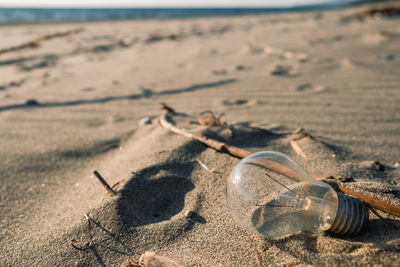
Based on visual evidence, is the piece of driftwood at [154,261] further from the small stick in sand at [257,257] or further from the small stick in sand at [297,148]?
the small stick in sand at [297,148]

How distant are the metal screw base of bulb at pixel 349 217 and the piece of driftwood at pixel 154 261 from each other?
1.81 ft

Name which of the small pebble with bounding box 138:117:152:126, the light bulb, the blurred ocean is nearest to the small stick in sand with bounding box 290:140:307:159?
the light bulb

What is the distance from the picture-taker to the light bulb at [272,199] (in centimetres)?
107

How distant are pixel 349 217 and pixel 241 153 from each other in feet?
2.22

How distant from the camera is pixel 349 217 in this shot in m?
0.96

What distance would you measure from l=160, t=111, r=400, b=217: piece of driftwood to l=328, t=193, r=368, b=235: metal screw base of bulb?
0.41ft

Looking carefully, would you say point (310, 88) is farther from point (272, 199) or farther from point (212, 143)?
point (272, 199)

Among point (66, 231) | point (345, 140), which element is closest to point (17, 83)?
point (66, 231)

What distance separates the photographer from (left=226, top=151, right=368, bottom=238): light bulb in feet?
3.52

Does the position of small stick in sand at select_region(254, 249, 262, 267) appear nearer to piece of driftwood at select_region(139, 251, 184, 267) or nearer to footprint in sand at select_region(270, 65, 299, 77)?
piece of driftwood at select_region(139, 251, 184, 267)

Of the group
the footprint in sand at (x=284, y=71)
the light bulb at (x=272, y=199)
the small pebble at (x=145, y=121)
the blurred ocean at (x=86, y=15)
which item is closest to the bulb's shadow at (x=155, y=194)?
the light bulb at (x=272, y=199)

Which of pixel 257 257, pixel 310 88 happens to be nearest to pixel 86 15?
pixel 310 88

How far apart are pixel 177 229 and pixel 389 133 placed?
61.2 inches

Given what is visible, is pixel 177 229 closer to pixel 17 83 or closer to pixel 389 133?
pixel 389 133
